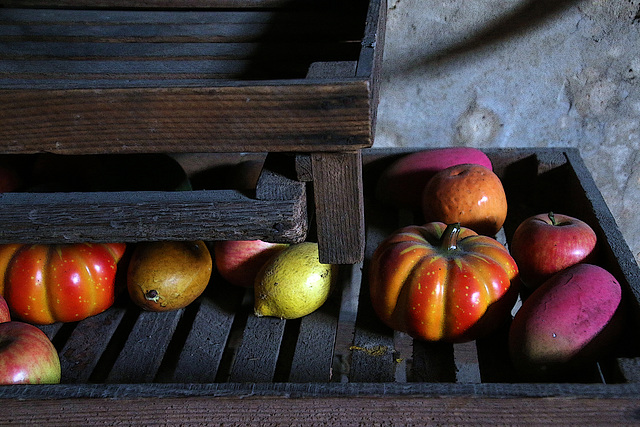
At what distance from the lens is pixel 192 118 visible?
2.67 feet

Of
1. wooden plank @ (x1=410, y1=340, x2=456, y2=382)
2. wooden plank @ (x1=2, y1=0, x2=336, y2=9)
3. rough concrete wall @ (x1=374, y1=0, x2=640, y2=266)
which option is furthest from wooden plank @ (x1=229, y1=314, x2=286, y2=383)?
rough concrete wall @ (x1=374, y1=0, x2=640, y2=266)

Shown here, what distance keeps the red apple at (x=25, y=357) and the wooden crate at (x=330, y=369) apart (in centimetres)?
4

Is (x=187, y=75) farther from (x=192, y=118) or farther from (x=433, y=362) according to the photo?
(x=433, y=362)

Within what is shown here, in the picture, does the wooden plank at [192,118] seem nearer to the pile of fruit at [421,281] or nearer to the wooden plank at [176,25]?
the pile of fruit at [421,281]

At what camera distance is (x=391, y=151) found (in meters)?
1.44

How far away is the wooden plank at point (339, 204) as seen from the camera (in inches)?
34.2

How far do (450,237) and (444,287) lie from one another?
0.09 meters

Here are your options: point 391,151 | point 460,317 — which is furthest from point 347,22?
point 460,317

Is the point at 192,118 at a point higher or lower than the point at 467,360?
higher

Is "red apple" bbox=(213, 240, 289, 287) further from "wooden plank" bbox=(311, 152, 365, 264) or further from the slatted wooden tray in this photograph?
the slatted wooden tray

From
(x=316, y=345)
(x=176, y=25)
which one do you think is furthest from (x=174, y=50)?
(x=316, y=345)

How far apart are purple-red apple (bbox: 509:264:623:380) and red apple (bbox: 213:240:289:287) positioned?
1.49ft

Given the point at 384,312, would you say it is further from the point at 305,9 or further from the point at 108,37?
the point at 108,37

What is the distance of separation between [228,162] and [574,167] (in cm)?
78
